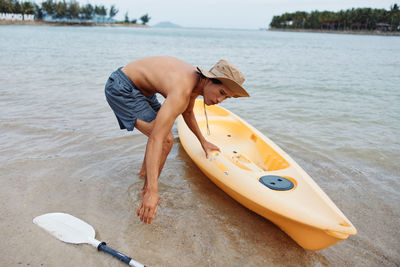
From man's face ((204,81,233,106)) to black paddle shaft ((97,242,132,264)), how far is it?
1238 mm

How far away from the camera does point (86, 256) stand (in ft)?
6.64

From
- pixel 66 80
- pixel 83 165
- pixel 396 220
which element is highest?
pixel 66 80

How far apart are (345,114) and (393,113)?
1198mm

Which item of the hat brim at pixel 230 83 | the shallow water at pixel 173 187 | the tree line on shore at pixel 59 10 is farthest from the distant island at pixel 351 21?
the hat brim at pixel 230 83

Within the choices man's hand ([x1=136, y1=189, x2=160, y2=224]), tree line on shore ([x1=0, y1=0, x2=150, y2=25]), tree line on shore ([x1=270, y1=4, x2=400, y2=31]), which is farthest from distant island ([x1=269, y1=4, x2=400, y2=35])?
man's hand ([x1=136, y1=189, x2=160, y2=224])

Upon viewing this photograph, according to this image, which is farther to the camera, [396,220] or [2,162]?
[2,162]

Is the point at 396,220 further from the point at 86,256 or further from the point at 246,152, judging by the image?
the point at 86,256

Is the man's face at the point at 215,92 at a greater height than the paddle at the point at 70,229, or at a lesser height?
greater

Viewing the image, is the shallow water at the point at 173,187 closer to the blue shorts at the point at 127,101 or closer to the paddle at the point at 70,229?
the paddle at the point at 70,229

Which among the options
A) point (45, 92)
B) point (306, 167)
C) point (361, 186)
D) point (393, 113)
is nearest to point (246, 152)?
point (306, 167)

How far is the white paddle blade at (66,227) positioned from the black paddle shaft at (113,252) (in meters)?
0.10

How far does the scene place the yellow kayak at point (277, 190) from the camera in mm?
1989

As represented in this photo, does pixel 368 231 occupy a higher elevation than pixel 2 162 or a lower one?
lower

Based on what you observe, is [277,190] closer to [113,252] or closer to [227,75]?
[227,75]
